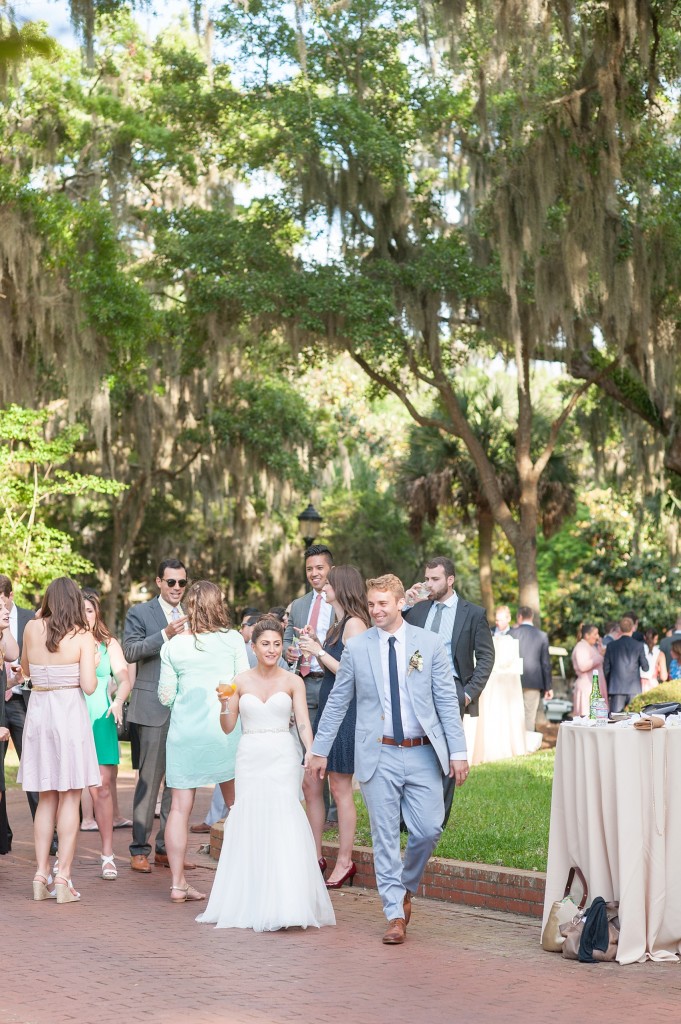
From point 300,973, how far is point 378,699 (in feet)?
4.80

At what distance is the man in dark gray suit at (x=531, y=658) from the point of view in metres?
15.2

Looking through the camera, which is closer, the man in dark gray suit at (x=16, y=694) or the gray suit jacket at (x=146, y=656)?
the gray suit jacket at (x=146, y=656)

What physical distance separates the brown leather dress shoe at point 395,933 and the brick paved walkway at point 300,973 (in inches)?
2.2

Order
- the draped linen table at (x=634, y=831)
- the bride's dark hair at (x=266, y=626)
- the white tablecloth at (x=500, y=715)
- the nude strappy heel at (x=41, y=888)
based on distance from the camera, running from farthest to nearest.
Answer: the white tablecloth at (x=500, y=715) → the nude strappy heel at (x=41, y=888) → the bride's dark hair at (x=266, y=626) → the draped linen table at (x=634, y=831)

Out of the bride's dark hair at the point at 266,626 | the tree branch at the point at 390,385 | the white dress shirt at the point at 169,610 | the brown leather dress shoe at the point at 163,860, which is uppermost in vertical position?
the tree branch at the point at 390,385

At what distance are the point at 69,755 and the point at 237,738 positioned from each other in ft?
3.34

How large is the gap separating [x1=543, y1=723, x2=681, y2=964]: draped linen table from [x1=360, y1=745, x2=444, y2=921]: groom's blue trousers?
0.75 metres

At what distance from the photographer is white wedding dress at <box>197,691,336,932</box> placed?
268 inches

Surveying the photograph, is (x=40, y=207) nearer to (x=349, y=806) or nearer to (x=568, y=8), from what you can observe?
(x=568, y=8)

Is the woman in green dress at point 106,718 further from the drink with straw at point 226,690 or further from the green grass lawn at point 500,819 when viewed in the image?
the green grass lawn at point 500,819

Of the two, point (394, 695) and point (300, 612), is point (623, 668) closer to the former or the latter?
point (300, 612)

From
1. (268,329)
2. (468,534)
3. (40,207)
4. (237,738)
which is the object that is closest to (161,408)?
(268,329)

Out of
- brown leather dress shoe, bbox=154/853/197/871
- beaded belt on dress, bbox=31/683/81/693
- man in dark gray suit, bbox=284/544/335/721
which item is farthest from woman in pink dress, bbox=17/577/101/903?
man in dark gray suit, bbox=284/544/335/721

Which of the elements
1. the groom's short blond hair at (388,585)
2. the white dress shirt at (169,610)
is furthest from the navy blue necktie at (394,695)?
the white dress shirt at (169,610)
